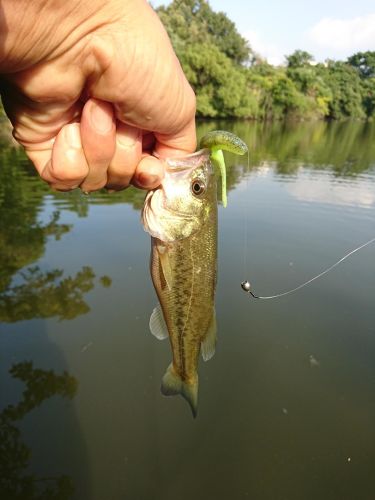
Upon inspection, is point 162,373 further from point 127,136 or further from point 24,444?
point 127,136

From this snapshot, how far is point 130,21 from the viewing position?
138cm

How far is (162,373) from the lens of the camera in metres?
4.92

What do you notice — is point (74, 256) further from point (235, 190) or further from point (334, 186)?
point (334, 186)

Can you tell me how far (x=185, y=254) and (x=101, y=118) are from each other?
86 centimetres

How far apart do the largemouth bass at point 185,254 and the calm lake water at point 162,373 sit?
2.01 meters

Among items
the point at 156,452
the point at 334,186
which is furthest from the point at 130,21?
the point at 334,186

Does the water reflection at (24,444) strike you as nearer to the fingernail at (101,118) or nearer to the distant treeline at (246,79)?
the fingernail at (101,118)

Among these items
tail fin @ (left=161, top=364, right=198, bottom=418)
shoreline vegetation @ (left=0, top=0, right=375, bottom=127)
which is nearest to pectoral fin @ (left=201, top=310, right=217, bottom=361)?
tail fin @ (left=161, top=364, right=198, bottom=418)

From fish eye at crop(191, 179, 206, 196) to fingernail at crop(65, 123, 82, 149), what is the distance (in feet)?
2.04

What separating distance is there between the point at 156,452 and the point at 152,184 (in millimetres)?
3200

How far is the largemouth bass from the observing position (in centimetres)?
200

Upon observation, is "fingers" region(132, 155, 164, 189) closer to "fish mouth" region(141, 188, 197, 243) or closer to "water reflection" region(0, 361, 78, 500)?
"fish mouth" region(141, 188, 197, 243)

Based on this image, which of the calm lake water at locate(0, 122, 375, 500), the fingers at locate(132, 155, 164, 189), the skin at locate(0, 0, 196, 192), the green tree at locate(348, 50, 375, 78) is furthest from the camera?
the green tree at locate(348, 50, 375, 78)

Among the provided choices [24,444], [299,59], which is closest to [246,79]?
[299,59]
